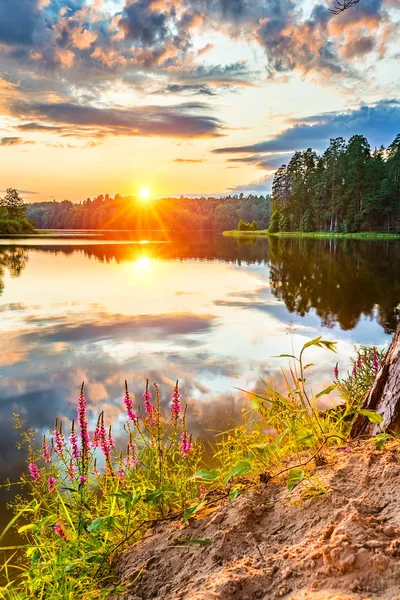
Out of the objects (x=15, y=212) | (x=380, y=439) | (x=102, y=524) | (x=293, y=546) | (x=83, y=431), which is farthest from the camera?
(x=15, y=212)

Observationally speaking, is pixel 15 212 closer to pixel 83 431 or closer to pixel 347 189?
pixel 347 189

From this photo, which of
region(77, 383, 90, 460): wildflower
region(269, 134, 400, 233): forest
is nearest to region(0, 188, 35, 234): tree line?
region(269, 134, 400, 233): forest

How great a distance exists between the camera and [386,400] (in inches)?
117

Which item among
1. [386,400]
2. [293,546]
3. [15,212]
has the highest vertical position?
[15,212]

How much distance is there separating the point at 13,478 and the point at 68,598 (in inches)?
129

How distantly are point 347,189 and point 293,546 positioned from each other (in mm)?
82800

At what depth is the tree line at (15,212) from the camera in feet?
323

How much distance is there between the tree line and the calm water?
81.2m

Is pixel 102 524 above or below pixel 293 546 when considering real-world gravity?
below

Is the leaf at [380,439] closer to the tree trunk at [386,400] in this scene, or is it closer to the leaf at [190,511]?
the tree trunk at [386,400]

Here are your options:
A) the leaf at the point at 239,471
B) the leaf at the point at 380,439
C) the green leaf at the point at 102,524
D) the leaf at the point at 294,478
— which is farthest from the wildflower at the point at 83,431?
the leaf at the point at 380,439

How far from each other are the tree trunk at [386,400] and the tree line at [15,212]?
343 feet

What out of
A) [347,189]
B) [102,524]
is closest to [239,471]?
[102,524]

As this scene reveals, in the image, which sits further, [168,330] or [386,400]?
[168,330]
